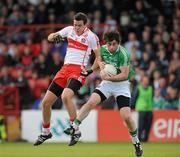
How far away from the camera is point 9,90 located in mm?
22141

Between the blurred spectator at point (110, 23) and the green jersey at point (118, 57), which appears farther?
the blurred spectator at point (110, 23)

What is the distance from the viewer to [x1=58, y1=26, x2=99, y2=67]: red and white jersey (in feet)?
48.4

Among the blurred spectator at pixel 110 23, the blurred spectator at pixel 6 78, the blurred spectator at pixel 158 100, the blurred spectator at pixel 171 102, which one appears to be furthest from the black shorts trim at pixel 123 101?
the blurred spectator at pixel 110 23

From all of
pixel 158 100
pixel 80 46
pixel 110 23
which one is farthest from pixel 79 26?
pixel 110 23

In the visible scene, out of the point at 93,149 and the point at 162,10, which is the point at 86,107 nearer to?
the point at 93,149

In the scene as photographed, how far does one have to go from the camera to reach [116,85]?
46.5ft

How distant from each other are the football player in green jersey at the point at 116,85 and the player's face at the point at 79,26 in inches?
25.6

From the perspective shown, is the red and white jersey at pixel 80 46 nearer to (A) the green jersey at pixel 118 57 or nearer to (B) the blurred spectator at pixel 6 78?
(A) the green jersey at pixel 118 57

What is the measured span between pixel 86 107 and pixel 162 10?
12.2m

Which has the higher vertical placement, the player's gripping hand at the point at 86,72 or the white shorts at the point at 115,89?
the player's gripping hand at the point at 86,72

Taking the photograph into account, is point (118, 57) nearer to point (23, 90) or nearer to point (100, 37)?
point (23, 90)

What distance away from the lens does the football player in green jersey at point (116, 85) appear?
1386 centimetres

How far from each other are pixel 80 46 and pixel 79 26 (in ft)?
1.45

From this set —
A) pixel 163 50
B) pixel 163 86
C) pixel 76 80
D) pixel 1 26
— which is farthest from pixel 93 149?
pixel 1 26
